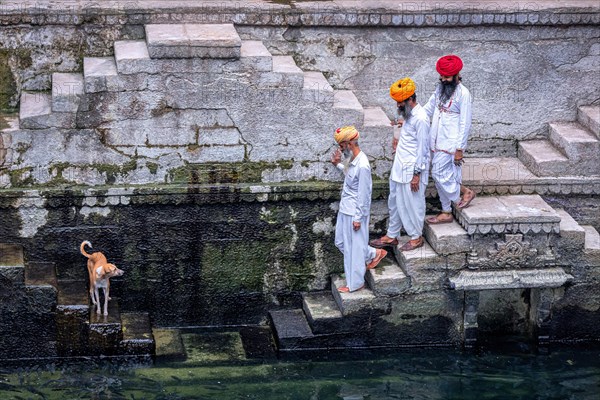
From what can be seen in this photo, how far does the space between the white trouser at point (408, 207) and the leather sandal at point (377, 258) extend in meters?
0.27

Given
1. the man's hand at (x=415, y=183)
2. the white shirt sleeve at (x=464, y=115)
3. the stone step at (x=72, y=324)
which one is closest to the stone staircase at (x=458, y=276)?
the man's hand at (x=415, y=183)

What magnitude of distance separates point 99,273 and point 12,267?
2.27ft

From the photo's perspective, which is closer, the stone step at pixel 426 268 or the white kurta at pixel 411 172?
the white kurta at pixel 411 172

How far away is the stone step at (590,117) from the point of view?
10.9 m

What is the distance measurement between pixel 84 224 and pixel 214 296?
51.3 inches

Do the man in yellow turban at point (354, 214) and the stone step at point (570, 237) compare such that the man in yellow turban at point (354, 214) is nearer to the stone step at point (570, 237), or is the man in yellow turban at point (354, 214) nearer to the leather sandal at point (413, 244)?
the leather sandal at point (413, 244)

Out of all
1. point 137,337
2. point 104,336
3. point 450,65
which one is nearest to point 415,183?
point 450,65

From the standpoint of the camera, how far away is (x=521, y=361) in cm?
1048

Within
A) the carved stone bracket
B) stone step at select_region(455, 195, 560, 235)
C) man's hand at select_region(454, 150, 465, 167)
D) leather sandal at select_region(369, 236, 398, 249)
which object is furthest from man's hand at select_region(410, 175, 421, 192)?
the carved stone bracket

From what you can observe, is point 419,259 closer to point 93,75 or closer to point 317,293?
point 317,293

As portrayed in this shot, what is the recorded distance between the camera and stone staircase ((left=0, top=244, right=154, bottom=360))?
10047 mm

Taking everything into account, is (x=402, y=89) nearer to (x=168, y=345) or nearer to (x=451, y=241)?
(x=451, y=241)

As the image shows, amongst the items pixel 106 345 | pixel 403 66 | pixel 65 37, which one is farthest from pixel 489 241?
pixel 65 37

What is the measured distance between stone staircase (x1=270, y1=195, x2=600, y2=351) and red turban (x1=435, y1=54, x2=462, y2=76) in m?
1.19
